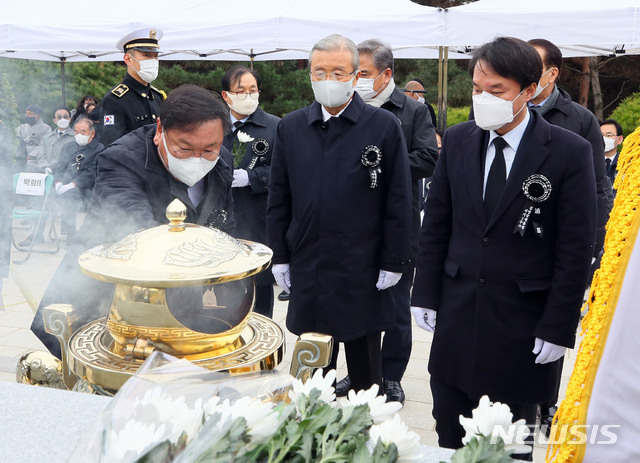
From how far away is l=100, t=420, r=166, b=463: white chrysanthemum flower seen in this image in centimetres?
101

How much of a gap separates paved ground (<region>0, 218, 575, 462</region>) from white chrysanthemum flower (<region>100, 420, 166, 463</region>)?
4.85 ft

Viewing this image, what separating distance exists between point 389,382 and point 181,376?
2.84 metres

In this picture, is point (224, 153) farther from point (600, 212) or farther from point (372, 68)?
point (600, 212)

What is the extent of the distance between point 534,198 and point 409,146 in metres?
1.67

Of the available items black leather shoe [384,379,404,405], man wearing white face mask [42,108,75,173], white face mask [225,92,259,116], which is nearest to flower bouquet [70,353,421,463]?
black leather shoe [384,379,404,405]

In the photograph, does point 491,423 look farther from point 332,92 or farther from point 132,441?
point 332,92

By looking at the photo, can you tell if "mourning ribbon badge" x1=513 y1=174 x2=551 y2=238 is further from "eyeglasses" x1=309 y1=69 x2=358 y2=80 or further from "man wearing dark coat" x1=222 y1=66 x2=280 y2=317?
"man wearing dark coat" x1=222 y1=66 x2=280 y2=317

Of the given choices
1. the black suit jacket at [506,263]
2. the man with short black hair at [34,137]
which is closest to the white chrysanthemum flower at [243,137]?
the black suit jacket at [506,263]

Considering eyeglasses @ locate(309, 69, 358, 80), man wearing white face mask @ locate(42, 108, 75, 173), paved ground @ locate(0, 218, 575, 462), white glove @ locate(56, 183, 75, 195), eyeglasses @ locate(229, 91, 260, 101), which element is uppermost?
eyeglasses @ locate(309, 69, 358, 80)

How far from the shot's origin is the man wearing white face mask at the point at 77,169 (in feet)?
24.8

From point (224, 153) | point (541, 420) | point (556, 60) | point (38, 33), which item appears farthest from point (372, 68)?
point (38, 33)

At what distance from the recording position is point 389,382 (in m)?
3.89

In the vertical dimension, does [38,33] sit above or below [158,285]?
above

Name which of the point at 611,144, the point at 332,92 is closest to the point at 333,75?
the point at 332,92
